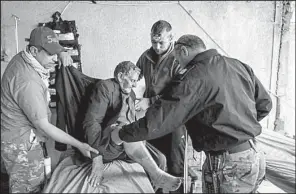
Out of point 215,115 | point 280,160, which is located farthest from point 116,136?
point 280,160

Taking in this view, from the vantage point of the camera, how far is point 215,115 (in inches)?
49.6

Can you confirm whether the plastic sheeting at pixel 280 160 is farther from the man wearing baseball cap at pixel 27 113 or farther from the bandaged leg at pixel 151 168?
the man wearing baseball cap at pixel 27 113

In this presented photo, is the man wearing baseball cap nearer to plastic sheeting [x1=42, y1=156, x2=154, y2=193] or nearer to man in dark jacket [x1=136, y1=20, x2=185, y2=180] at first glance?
plastic sheeting [x1=42, y1=156, x2=154, y2=193]

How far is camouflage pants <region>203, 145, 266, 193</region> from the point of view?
4.47 ft

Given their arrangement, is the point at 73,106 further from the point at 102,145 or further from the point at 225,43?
the point at 225,43

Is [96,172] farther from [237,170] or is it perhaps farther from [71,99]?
[237,170]

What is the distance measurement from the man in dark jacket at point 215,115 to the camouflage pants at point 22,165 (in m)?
0.55

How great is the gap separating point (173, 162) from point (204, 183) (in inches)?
23.5

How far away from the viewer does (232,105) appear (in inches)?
49.8

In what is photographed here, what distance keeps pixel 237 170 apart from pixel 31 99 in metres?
1.03

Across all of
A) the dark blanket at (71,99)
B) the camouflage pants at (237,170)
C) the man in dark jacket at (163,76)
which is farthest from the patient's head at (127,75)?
the camouflage pants at (237,170)

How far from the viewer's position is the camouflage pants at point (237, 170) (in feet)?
4.47

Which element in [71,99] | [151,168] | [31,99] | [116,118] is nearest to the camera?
[31,99]

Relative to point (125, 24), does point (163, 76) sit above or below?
below
